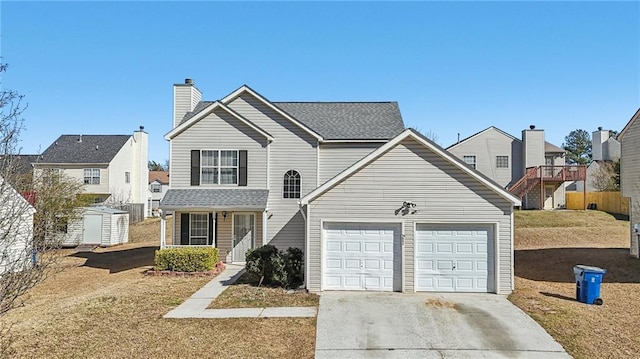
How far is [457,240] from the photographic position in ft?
47.9

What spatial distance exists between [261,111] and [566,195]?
31.1 meters

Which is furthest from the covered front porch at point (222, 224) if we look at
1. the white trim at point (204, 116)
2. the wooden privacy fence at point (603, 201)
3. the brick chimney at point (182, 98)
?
the wooden privacy fence at point (603, 201)

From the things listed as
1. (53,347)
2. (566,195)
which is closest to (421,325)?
(53,347)

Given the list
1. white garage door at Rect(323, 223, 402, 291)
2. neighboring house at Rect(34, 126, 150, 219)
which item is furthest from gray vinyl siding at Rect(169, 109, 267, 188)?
neighboring house at Rect(34, 126, 150, 219)

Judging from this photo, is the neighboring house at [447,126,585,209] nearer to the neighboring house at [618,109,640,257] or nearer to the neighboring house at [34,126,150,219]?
the neighboring house at [618,109,640,257]

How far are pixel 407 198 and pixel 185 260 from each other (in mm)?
9301

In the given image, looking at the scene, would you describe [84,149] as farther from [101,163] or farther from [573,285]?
[573,285]

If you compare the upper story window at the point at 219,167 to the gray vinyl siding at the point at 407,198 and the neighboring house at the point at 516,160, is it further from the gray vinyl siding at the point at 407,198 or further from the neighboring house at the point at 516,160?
the neighboring house at the point at 516,160

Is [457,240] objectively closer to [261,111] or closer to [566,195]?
[261,111]

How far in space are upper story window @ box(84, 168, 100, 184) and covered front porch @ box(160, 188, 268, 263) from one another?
2432 centimetres

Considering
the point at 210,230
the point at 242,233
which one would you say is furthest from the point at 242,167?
the point at 210,230

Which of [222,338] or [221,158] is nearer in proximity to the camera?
[222,338]

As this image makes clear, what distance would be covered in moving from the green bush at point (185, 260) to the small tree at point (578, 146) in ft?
298

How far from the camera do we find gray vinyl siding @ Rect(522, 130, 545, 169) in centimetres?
3800
